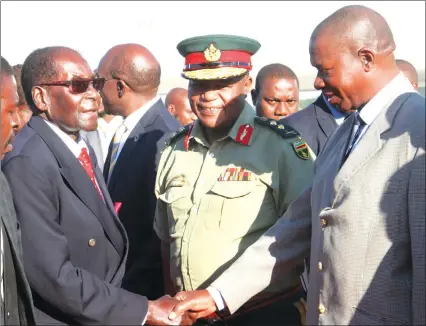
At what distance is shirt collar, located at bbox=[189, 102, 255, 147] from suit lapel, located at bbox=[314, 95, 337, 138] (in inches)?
41.7

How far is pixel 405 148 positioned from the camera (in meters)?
2.34

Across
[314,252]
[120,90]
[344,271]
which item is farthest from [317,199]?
[120,90]

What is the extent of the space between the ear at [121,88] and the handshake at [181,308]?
6.45ft

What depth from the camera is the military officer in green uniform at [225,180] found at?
11.2 feet

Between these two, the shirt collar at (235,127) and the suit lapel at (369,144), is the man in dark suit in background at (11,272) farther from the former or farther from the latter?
the suit lapel at (369,144)

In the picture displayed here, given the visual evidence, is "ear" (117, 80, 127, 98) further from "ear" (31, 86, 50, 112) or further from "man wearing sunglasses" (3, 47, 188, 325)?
"ear" (31, 86, 50, 112)

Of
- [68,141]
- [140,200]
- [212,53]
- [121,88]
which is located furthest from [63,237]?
[121,88]

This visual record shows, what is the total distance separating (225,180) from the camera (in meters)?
3.50

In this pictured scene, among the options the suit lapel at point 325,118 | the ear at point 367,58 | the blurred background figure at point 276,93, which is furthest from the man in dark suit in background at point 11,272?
the blurred background figure at point 276,93

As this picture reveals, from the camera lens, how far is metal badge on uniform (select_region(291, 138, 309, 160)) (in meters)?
3.46

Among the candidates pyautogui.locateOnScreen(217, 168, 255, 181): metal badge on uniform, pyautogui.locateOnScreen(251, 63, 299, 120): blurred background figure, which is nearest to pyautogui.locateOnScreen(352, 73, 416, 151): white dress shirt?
pyautogui.locateOnScreen(217, 168, 255, 181): metal badge on uniform

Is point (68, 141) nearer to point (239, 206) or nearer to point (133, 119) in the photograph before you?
point (239, 206)

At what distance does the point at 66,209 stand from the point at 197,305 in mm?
863

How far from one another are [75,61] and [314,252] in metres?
1.76
